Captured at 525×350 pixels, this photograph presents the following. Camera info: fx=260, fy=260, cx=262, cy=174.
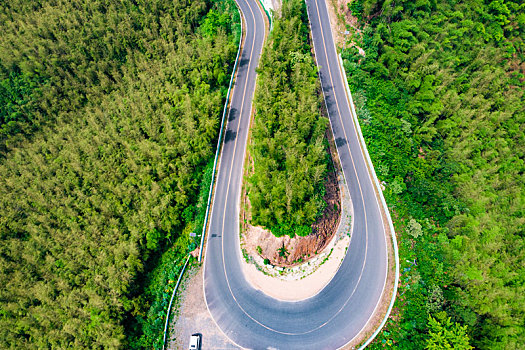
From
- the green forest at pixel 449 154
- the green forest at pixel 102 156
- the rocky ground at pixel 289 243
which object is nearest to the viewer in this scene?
the green forest at pixel 449 154

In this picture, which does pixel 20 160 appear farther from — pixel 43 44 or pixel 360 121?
pixel 360 121

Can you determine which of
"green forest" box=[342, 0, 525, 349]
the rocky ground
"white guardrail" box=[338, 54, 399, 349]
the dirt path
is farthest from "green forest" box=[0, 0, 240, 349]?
"green forest" box=[342, 0, 525, 349]

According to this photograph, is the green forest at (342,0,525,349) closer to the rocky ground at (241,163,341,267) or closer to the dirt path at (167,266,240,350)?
the rocky ground at (241,163,341,267)

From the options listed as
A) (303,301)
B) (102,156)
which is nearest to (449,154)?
(303,301)

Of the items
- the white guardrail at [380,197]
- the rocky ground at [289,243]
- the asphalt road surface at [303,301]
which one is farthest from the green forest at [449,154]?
the rocky ground at [289,243]

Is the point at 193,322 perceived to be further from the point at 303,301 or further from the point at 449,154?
the point at 449,154

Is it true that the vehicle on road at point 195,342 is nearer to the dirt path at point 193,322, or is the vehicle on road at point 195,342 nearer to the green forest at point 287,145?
the dirt path at point 193,322
